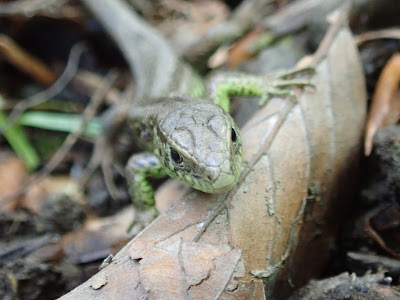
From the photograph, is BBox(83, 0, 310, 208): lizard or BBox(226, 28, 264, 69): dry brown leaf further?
BBox(226, 28, 264, 69): dry brown leaf

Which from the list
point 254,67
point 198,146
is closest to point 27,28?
point 254,67

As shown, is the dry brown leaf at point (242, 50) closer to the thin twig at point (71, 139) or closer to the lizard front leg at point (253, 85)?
the lizard front leg at point (253, 85)

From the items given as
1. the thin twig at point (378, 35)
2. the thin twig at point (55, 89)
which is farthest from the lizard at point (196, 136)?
the thin twig at point (55, 89)

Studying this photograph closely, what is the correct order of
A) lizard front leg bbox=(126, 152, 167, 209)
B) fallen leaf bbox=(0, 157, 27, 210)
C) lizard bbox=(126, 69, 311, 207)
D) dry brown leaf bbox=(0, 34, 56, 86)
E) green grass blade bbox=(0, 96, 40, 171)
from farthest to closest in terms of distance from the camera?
1. dry brown leaf bbox=(0, 34, 56, 86)
2. green grass blade bbox=(0, 96, 40, 171)
3. fallen leaf bbox=(0, 157, 27, 210)
4. lizard front leg bbox=(126, 152, 167, 209)
5. lizard bbox=(126, 69, 311, 207)

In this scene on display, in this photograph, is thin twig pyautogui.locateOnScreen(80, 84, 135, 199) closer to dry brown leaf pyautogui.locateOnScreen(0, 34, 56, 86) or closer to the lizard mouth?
dry brown leaf pyautogui.locateOnScreen(0, 34, 56, 86)

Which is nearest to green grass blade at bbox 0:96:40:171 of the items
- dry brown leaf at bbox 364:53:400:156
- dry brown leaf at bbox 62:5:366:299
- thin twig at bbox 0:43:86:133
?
thin twig at bbox 0:43:86:133

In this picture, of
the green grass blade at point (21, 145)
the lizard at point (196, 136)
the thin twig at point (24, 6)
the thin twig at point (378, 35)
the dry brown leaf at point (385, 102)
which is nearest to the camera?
the lizard at point (196, 136)
